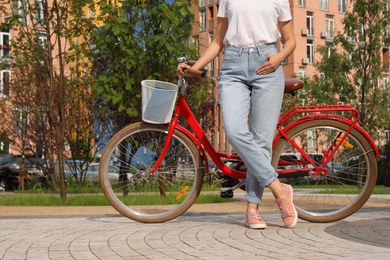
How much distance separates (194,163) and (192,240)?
56.2 inches

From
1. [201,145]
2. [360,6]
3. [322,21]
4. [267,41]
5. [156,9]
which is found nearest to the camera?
[267,41]

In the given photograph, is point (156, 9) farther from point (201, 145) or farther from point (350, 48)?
point (350, 48)

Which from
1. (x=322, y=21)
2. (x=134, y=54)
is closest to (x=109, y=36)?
(x=134, y=54)

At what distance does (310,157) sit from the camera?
746 cm

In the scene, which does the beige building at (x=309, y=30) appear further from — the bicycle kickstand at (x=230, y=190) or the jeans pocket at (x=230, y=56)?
the jeans pocket at (x=230, y=56)

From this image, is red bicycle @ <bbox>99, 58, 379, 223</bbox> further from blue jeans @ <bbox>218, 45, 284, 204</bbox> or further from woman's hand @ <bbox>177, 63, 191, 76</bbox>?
blue jeans @ <bbox>218, 45, 284, 204</bbox>

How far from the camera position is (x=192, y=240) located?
236 inches

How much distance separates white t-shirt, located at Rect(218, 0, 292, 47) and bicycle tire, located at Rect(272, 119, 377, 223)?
0.85 metres

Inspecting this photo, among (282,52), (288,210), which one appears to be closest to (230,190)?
(288,210)

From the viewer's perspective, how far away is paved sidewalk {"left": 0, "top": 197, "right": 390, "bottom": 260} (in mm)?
5289

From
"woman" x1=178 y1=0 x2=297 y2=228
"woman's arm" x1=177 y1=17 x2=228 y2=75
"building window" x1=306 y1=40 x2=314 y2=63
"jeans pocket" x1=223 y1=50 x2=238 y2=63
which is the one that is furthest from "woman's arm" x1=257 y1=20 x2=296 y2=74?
"building window" x1=306 y1=40 x2=314 y2=63

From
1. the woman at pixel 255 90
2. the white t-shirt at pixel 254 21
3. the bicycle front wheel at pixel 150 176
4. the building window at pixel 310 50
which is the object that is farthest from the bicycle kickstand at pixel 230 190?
the building window at pixel 310 50

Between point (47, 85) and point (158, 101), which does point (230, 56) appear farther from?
point (47, 85)

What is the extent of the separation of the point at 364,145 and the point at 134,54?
30.1 feet
